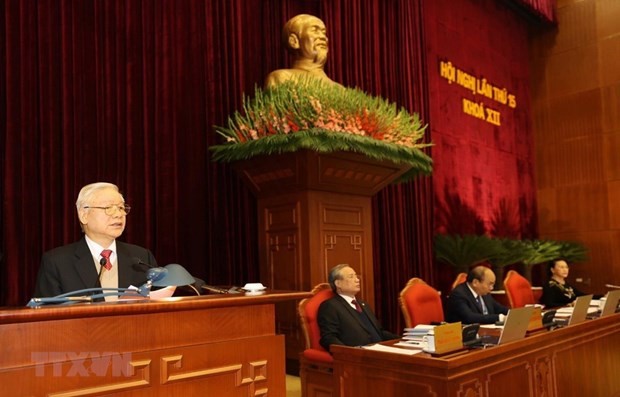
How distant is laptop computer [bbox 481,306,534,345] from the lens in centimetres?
298

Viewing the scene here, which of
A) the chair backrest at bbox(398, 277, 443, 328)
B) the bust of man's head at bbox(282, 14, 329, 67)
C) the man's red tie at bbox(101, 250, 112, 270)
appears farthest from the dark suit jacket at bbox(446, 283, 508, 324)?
the man's red tie at bbox(101, 250, 112, 270)

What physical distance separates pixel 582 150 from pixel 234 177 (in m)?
6.10

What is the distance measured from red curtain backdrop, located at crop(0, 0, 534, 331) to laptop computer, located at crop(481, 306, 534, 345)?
237 centimetres

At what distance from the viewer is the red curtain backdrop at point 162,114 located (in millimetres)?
3859

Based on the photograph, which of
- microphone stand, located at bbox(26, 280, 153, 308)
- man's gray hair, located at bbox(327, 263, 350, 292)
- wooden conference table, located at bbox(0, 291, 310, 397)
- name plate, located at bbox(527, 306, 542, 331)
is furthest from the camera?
man's gray hair, located at bbox(327, 263, 350, 292)

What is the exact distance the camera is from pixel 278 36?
5.56 m

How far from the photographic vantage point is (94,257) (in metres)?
2.45

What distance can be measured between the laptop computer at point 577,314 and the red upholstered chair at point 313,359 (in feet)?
4.86

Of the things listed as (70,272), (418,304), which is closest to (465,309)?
(418,304)

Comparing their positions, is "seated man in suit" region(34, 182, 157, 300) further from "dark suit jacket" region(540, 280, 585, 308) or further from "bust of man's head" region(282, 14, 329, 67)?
"dark suit jacket" region(540, 280, 585, 308)

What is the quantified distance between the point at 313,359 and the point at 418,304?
1.10m

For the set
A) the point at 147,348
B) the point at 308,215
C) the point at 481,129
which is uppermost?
the point at 481,129

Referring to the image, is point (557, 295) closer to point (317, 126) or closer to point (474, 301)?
point (474, 301)

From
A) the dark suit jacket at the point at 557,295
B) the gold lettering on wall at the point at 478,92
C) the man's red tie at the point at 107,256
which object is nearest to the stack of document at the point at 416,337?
the man's red tie at the point at 107,256
